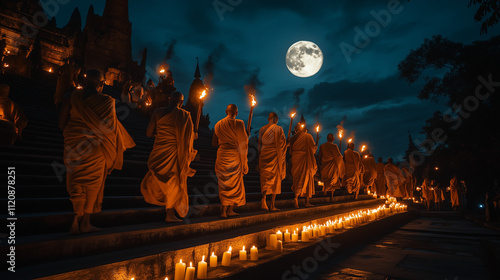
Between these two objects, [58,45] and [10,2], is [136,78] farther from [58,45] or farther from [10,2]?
[10,2]

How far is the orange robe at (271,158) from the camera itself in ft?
20.6

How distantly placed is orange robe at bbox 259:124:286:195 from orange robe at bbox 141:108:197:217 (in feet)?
7.98

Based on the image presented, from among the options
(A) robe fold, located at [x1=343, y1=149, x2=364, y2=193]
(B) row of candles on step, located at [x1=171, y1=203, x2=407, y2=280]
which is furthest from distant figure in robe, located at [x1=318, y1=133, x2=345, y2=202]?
(B) row of candles on step, located at [x1=171, y1=203, x2=407, y2=280]

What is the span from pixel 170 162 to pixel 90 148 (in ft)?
3.98

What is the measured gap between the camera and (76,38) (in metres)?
37.5

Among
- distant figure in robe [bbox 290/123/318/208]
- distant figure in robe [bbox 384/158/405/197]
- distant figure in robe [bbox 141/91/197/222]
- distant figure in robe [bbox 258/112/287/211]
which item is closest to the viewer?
distant figure in robe [bbox 141/91/197/222]

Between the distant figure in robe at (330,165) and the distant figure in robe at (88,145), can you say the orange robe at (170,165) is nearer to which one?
the distant figure in robe at (88,145)

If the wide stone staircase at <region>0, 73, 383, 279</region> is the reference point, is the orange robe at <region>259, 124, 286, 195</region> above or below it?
above

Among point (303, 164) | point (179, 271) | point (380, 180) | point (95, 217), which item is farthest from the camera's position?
point (380, 180)

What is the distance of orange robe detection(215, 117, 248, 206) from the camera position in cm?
495

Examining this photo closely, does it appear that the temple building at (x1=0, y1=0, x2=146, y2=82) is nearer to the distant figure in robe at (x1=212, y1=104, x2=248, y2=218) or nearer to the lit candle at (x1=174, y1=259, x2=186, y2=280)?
the distant figure in robe at (x1=212, y1=104, x2=248, y2=218)

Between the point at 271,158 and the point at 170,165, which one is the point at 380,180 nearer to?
the point at 271,158

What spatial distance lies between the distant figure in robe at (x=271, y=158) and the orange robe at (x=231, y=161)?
1.00 metres

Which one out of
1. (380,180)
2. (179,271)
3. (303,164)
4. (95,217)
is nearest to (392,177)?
(380,180)
